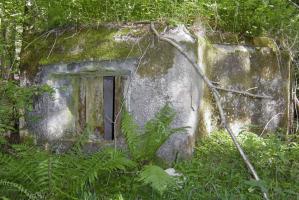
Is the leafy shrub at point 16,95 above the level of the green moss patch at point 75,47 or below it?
below

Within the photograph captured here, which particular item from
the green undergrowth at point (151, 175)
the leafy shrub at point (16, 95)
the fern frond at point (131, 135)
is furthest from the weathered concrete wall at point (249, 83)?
the leafy shrub at point (16, 95)

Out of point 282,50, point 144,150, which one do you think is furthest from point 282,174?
point 282,50

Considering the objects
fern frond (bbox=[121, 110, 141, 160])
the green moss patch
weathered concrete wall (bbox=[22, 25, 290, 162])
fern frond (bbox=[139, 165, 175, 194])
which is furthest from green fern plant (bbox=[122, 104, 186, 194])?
the green moss patch

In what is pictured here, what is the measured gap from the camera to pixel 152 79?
17.3 ft

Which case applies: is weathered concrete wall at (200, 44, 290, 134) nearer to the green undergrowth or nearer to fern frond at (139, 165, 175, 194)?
the green undergrowth

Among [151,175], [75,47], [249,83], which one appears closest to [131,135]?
[151,175]

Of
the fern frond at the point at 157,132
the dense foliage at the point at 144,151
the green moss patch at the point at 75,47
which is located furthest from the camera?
the green moss patch at the point at 75,47

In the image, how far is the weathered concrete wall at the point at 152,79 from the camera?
17.1ft

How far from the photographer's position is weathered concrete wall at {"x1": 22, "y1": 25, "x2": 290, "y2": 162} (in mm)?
5215

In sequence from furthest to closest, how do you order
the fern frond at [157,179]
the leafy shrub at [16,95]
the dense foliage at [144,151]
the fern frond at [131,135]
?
the leafy shrub at [16,95] → the fern frond at [131,135] → the dense foliage at [144,151] → the fern frond at [157,179]

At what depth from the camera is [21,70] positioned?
6008 mm

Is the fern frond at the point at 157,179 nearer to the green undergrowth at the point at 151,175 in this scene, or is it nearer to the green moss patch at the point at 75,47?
the green undergrowth at the point at 151,175

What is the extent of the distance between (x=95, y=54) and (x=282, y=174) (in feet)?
9.62

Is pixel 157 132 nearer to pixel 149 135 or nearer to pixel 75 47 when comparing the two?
pixel 149 135
